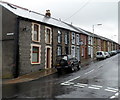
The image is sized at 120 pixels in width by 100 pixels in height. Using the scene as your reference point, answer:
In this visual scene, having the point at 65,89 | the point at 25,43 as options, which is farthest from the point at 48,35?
the point at 65,89

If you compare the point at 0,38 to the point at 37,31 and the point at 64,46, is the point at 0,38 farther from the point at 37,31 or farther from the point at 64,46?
the point at 64,46

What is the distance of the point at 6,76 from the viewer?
1969 centimetres

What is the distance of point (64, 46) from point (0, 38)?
36.3ft

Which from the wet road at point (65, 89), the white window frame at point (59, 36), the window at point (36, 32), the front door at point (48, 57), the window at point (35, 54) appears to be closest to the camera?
the wet road at point (65, 89)

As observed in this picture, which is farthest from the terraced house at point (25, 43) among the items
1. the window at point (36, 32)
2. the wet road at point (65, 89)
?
the wet road at point (65, 89)

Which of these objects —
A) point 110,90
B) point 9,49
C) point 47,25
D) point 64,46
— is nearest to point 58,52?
point 64,46

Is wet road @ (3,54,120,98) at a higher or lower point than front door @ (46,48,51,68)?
lower

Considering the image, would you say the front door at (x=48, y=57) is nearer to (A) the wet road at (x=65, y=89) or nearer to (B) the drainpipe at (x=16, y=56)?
(B) the drainpipe at (x=16, y=56)

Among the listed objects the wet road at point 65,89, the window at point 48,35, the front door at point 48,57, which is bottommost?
the wet road at point 65,89

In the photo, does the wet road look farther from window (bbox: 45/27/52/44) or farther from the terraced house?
window (bbox: 45/27/52/44)

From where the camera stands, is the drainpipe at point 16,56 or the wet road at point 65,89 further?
the drainpipe at point 16,56

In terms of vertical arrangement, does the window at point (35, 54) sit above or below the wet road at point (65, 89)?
above

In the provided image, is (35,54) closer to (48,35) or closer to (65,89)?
(48,35)

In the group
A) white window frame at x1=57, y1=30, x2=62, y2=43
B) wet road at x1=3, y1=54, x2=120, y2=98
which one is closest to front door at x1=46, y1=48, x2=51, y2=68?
white window frame at x1=57, y1=30, x2=62, y2=43
